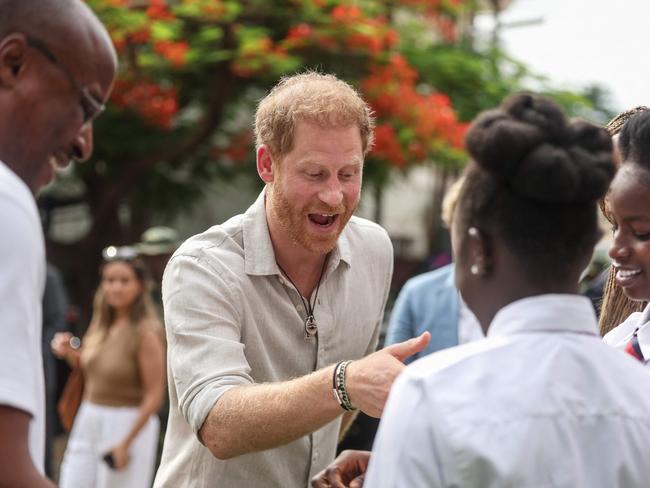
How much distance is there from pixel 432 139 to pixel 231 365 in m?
7.29

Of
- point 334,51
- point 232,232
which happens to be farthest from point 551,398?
point 334,51

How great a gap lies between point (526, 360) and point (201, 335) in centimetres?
131

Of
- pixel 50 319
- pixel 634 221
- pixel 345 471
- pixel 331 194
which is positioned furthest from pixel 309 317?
pixel 50 319

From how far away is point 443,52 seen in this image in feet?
36.1

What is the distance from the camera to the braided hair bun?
6.17ft

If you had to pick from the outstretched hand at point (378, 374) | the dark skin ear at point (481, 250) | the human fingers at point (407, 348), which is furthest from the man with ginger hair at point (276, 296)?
the dark skin ear at point (481, 250)

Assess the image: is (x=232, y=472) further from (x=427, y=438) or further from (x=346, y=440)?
(x=346, y=440)

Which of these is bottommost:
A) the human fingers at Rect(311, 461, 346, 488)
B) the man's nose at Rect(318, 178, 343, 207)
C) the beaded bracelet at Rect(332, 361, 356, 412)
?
the human fingers at Rect(311, 461, 346, 488)

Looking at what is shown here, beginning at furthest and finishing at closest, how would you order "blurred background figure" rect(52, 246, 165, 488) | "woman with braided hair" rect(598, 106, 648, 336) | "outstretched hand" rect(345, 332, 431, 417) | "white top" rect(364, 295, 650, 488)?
"blurred background figure" rect(52, 246, 165, 488) → "woman with braided hair" rect(598, 106, 648, 336) → "outstretched hand" rect(345, 332, 431, 417) → "white top" rect(364, 295, 650, 488)

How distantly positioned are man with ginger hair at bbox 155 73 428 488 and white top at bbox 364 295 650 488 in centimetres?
109

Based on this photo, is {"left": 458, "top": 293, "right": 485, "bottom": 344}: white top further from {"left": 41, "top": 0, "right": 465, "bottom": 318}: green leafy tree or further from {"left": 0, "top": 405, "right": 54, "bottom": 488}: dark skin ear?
{"left": 41, "top": 0, "right": 465, "bottom": 318}: green leafy tree

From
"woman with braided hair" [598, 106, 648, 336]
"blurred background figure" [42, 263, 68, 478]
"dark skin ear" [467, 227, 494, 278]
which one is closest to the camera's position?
"dark skin ear" [467, 227, 494, 278]

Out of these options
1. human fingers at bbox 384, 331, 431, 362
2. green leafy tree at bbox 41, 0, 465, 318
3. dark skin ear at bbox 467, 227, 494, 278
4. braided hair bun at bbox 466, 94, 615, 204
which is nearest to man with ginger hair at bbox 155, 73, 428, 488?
human fingers at bbox 384, 331, 431, 362

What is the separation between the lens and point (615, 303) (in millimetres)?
3262
